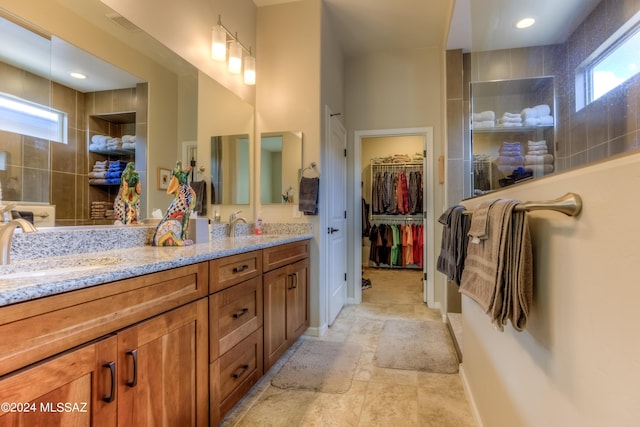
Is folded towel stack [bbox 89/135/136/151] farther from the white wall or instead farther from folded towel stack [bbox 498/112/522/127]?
folded towel stack [bbox 498/112/522/127]

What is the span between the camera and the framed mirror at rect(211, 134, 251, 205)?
254 centimetres

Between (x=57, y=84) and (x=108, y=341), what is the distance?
111 centimetres

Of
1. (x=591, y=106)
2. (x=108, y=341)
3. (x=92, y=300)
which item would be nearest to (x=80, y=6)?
(x=92, y=300)

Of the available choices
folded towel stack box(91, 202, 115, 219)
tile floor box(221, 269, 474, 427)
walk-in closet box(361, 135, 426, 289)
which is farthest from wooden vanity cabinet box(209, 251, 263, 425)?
walk-in closet box(361, 135, 426, 289)

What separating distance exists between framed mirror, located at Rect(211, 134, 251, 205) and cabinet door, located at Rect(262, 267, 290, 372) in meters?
0.86

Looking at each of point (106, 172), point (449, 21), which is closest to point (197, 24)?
point (106, 172)

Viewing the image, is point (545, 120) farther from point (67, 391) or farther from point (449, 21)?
point (67, 391)

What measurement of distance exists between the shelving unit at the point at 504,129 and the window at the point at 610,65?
0.18 m

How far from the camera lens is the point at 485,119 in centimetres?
225

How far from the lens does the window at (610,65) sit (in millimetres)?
1060

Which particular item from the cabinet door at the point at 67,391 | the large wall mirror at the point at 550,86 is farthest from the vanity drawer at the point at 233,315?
the large wall mirror at the point at 550,86

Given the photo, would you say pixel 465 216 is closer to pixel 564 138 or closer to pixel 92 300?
pixel 564 138

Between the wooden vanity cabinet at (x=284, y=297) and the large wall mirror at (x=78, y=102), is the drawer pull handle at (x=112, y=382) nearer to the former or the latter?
the large wall mirror at (x=78, y=102)

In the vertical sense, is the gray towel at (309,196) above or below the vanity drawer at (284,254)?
above
